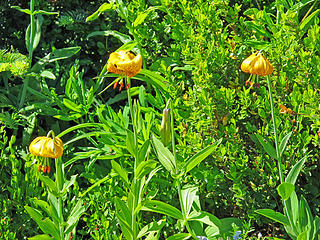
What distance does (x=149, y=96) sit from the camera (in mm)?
2744

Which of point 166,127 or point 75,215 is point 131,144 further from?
point 75,215

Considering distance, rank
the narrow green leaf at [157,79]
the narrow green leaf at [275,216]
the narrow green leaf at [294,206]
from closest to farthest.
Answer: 1. the narrow green leaf at [275,216]
2. the narrow green leaf at [294,206]
3. the narrow green leaf at [157,79]

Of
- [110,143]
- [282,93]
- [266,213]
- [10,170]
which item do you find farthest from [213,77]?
[10,170]

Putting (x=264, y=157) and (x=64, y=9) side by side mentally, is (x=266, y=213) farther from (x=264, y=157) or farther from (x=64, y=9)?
(x=64, y=9)

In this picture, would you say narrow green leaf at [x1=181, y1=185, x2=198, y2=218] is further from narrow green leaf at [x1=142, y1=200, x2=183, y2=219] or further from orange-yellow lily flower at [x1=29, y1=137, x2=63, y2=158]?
orange-yellow lily flower at [x1=29, y1=137, x2=63, y2=158]

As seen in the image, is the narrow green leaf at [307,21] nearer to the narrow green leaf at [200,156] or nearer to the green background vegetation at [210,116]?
the green background vegetation at [210,116]

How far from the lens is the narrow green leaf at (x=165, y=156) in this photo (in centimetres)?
218

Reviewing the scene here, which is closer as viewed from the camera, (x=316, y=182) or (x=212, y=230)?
(x=212, y=230)

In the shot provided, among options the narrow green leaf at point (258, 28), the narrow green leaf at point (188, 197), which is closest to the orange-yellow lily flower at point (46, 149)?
the narrow green leaf at point (188, 197)

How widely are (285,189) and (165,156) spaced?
0.57 metres

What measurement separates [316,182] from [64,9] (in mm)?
2230

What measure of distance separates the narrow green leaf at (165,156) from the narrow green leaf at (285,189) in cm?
47

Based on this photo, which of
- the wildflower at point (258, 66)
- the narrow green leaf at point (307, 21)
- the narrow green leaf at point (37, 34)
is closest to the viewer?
the wildflower at point (258, 66)

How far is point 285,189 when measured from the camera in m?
1.97
